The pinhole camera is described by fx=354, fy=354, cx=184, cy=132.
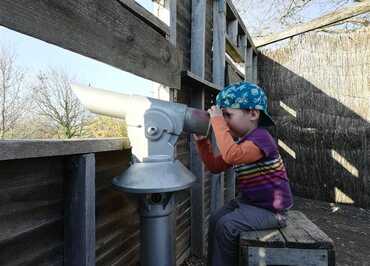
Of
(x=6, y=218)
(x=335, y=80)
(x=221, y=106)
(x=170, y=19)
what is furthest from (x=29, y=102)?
(x=335, y=80)

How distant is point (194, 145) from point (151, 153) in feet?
4.90

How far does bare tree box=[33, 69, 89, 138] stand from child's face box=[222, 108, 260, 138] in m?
0.75

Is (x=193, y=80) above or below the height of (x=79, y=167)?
above

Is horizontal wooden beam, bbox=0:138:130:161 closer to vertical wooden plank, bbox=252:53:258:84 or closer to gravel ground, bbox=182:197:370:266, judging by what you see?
gravel ground, bbox=182:197:370:266

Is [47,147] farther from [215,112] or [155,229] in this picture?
[215,112]

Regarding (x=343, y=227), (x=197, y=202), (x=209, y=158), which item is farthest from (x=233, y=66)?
(x=209, y=158)

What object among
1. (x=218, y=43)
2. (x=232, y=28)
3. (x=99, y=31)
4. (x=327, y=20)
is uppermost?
(x=327, y=20)

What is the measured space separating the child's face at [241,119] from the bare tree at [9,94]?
3.35 ft

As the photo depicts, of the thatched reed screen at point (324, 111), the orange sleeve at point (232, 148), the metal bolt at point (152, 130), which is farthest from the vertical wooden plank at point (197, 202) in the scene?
the thatched reed screen at point (324, 111)

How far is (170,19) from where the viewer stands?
7.63 ft

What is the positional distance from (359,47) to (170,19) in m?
4.29

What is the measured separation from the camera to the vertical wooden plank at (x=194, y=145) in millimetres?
3012

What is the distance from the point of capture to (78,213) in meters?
1.32

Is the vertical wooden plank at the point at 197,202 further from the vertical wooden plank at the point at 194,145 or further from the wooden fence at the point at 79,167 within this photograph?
the wooden fence at the point at 79,167
